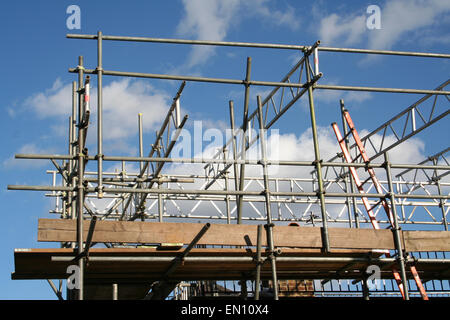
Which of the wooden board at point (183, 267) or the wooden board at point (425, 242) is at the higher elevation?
the wooden board at point (425, 242)

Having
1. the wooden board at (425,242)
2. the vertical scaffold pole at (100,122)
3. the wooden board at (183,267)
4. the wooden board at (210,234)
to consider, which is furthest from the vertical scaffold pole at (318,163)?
the vertical scaffold pole at (100,122)

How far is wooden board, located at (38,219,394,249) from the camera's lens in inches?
363

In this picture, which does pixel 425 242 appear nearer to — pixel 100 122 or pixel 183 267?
pixel 183 267

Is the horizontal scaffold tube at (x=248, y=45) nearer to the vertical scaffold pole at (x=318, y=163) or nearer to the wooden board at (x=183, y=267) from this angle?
the vertical scaffold pole at (x=318, y=163)

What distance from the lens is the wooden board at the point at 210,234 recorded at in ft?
30.2

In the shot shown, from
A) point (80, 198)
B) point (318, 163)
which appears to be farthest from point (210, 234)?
point (318, 163)

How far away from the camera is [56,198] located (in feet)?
82.3

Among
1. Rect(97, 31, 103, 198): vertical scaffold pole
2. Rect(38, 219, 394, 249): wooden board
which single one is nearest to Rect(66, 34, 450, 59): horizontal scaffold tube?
Rect(97, 31, 103, 198): vertical scaffold pole

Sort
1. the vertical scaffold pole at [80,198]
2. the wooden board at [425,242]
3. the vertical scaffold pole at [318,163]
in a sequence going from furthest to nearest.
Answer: the wooden board at [425,242] → the vertical scaffold pole at [318,163] → the vertical scaffold pole at [80,198]

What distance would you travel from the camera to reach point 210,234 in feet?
32.1
